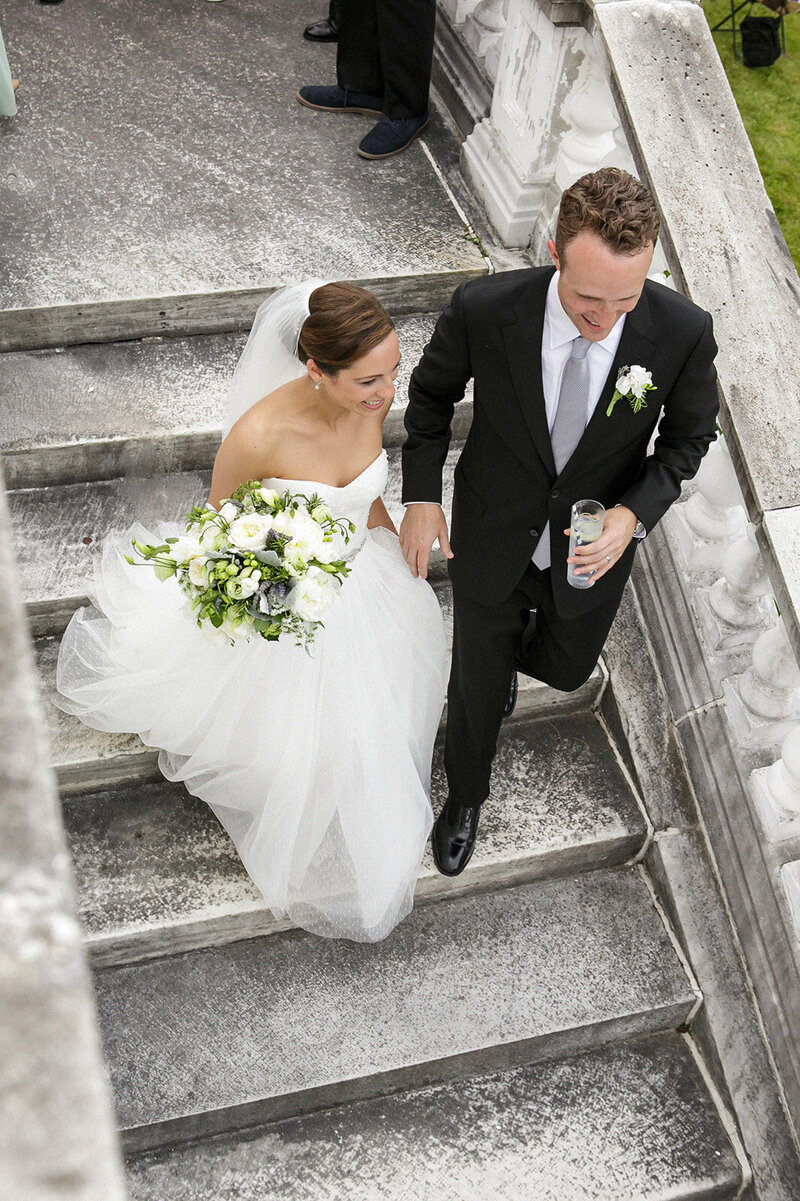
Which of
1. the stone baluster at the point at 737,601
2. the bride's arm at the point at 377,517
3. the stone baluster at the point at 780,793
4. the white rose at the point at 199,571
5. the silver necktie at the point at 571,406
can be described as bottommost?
the stone baluster at the point at 780,793

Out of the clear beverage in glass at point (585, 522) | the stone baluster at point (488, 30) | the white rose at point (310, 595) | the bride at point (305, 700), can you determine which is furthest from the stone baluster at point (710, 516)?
the stone baluster at point (488, 30)

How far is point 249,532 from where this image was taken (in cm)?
255

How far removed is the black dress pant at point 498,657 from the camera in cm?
293

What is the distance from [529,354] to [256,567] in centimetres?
80

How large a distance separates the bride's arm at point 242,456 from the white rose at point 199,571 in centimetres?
31

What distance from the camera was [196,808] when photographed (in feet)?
11.0

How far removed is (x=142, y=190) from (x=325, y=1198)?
3.62m

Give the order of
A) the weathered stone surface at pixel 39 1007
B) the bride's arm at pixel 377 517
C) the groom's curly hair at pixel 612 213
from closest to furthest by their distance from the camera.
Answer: the weathered stone surface at pixel 39 1007
the groom's curly hair at pixel 612 213
the bride's arm at pixel 377 517

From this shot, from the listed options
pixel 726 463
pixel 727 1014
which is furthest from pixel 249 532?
pixel 727 1014

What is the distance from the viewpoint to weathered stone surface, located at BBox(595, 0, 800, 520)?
279 centimetres

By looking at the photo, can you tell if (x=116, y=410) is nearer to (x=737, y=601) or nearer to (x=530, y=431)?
(x=530, y=431)

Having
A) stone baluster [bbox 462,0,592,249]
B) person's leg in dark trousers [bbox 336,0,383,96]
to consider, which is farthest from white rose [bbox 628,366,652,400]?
person's leg in dark trousers [bbox 336,0,383,96]

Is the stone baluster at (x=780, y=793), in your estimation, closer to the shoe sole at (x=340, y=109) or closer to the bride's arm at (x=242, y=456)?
the bride's arm at (x=242, y=456)


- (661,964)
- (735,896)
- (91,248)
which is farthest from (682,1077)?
(91,248)
